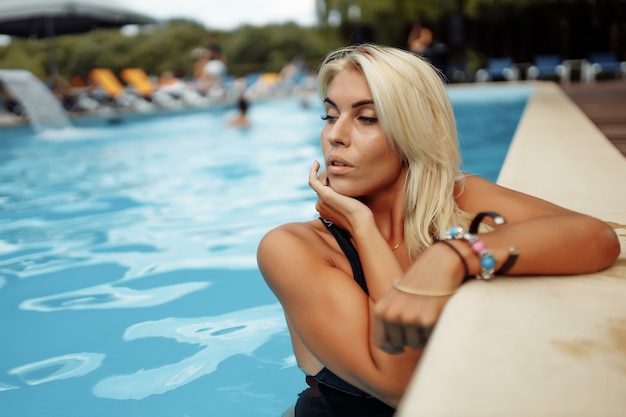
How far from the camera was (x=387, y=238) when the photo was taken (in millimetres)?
1869

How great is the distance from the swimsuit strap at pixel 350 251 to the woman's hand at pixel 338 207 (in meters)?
0.02

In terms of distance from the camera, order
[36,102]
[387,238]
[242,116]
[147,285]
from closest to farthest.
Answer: [387,238] → [147,285] → [242,116] → [36,102]

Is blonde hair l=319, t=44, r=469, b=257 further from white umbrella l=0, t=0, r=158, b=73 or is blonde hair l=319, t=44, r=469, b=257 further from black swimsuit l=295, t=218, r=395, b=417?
white umbrella l=0, t=0, r=158, b=73

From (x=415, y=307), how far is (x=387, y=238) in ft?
2.02

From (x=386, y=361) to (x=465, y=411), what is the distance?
1.58 ft

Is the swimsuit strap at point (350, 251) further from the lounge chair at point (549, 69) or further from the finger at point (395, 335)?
the lounge chair at point (549, 69)

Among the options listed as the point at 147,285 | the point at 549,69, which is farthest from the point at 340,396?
the point at 549,69

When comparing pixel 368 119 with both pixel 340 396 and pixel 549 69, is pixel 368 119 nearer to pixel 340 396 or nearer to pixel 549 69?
pixel 340 396

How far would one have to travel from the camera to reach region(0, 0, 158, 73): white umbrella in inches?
530

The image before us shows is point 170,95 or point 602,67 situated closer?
point 170,95

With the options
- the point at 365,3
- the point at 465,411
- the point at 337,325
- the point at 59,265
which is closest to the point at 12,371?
the point at 59,265

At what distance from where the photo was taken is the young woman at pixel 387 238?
1377 mm

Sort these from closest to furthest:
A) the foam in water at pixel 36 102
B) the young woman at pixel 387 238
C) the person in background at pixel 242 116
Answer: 1. the young woman at pixel 387 238
2. the person in background at pixel 242 116
3. the foam in water at pixel 36 102

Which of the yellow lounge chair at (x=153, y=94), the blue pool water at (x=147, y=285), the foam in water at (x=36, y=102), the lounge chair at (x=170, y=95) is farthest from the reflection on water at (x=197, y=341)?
the lounge chair at (x=170, y=95)
